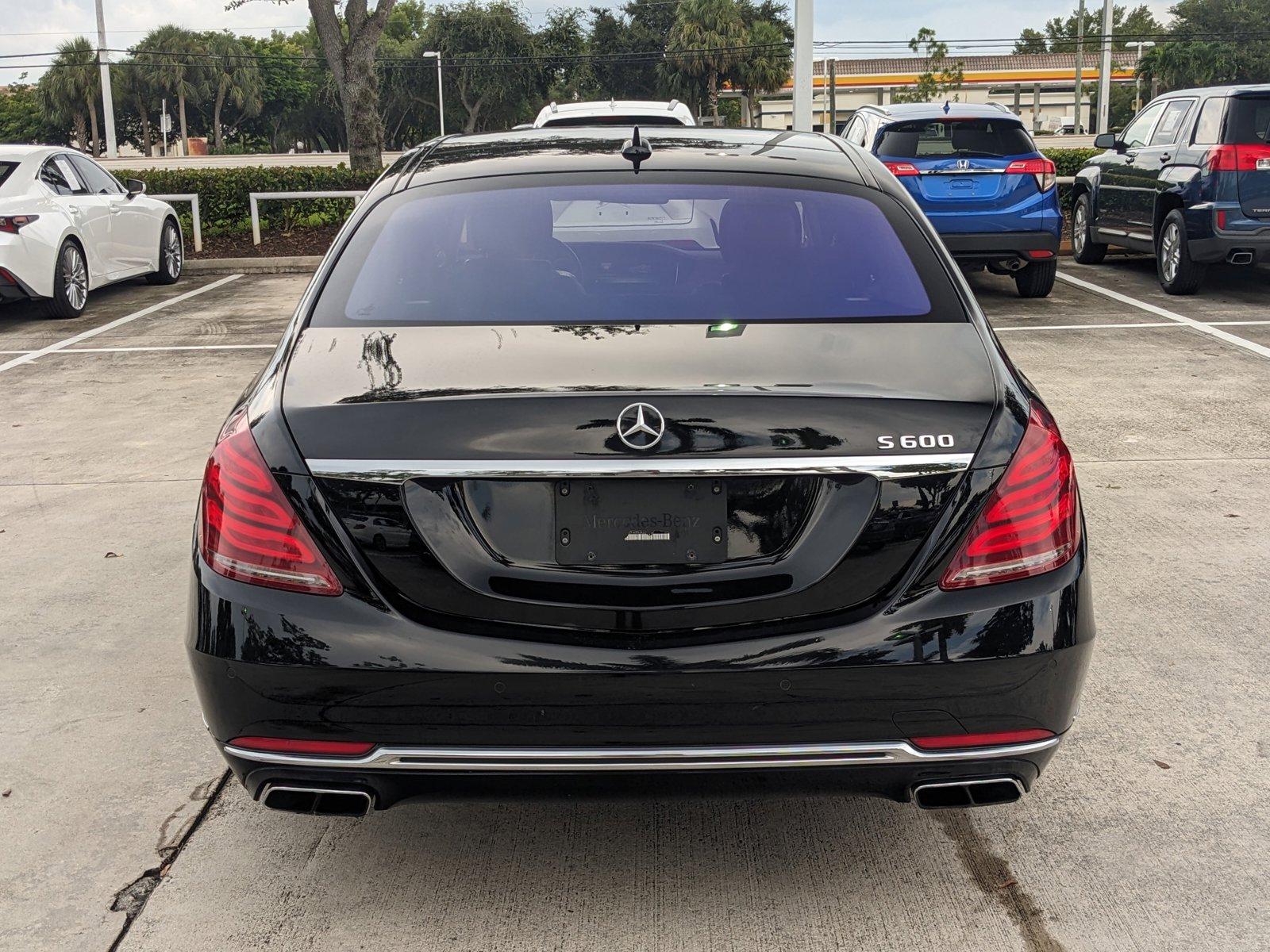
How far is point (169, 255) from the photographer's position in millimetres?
15266

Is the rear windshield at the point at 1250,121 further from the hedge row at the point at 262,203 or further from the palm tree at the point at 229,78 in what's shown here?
the palm tree at the point at 229,78

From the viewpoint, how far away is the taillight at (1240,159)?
11273mm

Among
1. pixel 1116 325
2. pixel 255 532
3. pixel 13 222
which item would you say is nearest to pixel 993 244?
pixel 1116 325

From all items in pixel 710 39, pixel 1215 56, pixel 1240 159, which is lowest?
pixel 1240 159

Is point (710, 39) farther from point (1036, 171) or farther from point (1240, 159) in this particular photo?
point (1240, 159)

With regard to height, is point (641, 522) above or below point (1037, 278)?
above

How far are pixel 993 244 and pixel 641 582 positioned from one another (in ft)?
32.9

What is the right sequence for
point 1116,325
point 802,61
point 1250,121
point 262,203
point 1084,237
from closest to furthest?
point 1116,325 < point 1250,121 < point 1084,237 < point 802,61 < point 262,203

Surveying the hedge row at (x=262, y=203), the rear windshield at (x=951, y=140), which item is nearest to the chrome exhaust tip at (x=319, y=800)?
the rear windshield at (x=951, y=140)

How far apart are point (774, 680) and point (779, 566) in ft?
0.69

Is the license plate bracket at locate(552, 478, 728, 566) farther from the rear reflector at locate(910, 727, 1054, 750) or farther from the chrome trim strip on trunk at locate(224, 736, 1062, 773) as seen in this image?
the rear reflector at locate(910, 727, 1054, 750)

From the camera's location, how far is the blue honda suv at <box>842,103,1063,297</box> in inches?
468

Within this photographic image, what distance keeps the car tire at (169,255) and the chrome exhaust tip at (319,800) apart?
13.3 meters

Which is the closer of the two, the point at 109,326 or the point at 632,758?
the point at 632,758
